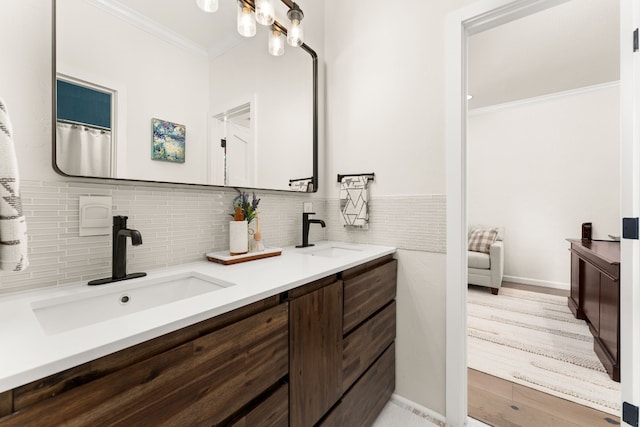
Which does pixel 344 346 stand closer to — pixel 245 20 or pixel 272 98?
pixel 272 98

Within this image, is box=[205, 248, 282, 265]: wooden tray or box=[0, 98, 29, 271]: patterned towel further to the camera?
box=[205, 248, 282, 265]: wooden tray

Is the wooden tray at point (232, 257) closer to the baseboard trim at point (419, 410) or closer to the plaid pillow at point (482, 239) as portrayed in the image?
the baseboard trim at point (419, 410)

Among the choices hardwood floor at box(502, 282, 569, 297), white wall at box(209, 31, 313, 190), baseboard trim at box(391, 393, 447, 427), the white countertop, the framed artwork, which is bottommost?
baseboard trim at box(391, 393, 447, 427)

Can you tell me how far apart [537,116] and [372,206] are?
141 inches

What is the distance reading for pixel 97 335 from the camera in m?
0.53

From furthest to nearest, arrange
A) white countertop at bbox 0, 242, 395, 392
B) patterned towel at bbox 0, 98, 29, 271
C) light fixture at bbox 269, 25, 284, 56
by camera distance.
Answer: light fixture at bbox 269, 25, 284, 56 < patterned towel at bbox 0, 98, 29, 271 < white countertop at bbox 0, 242, 395, 392

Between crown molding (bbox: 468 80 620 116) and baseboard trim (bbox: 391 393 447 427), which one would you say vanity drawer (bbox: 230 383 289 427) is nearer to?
baseboard trim (bbox: 391 393 447 427)

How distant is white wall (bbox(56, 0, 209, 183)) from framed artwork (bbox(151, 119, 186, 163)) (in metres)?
0.02

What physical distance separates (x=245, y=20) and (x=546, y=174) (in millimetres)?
4192

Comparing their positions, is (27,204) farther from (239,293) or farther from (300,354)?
(300,354)

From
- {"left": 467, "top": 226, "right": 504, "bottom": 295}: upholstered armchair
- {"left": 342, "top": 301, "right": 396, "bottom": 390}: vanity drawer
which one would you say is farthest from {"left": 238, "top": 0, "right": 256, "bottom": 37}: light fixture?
{"left": 467, "top": 226, "right": 504, "bottom": 295}: upholstered armchair

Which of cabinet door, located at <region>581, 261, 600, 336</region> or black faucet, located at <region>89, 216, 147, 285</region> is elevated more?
black faucet, located at <region>89, 216, 147, 285</region>

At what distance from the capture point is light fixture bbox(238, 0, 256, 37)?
52.2 inches

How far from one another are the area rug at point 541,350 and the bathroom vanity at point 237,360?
1.16 m
